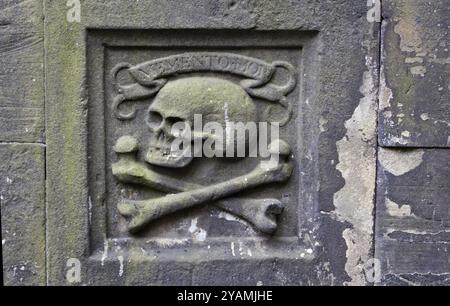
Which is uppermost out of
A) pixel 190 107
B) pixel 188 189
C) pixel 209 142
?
pixel 190 107

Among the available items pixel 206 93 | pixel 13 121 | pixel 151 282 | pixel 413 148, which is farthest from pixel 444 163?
pixel 13 121

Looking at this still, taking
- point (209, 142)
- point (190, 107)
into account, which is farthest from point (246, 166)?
point (190, 107)

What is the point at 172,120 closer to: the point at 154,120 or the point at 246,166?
the point at 154,120

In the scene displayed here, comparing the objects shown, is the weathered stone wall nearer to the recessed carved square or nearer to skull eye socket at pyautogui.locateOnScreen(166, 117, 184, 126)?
the recessed carved square

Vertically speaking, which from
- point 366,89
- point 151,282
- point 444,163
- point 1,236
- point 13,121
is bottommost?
point 151,282

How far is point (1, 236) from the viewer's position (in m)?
2.22

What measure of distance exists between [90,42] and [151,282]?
3.39ft

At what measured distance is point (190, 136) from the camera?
2178 mm

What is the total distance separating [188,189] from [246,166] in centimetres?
27

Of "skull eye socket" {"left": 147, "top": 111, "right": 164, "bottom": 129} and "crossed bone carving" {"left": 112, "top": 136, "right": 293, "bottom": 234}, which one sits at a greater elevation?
"skull eye socket" {"left": 147, "top": 111, "right": 164, "bottom": 129}

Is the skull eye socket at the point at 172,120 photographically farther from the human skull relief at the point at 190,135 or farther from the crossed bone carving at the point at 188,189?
the crossed bone carving at the point at 188,189

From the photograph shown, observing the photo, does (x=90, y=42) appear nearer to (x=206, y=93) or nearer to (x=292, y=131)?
(x=206, y=93)

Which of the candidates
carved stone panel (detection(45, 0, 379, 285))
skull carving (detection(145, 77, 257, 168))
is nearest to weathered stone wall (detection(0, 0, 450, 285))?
carved stone panel (detection(45, 0, 379, 285))

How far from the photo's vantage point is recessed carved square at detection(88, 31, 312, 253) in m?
2.17
